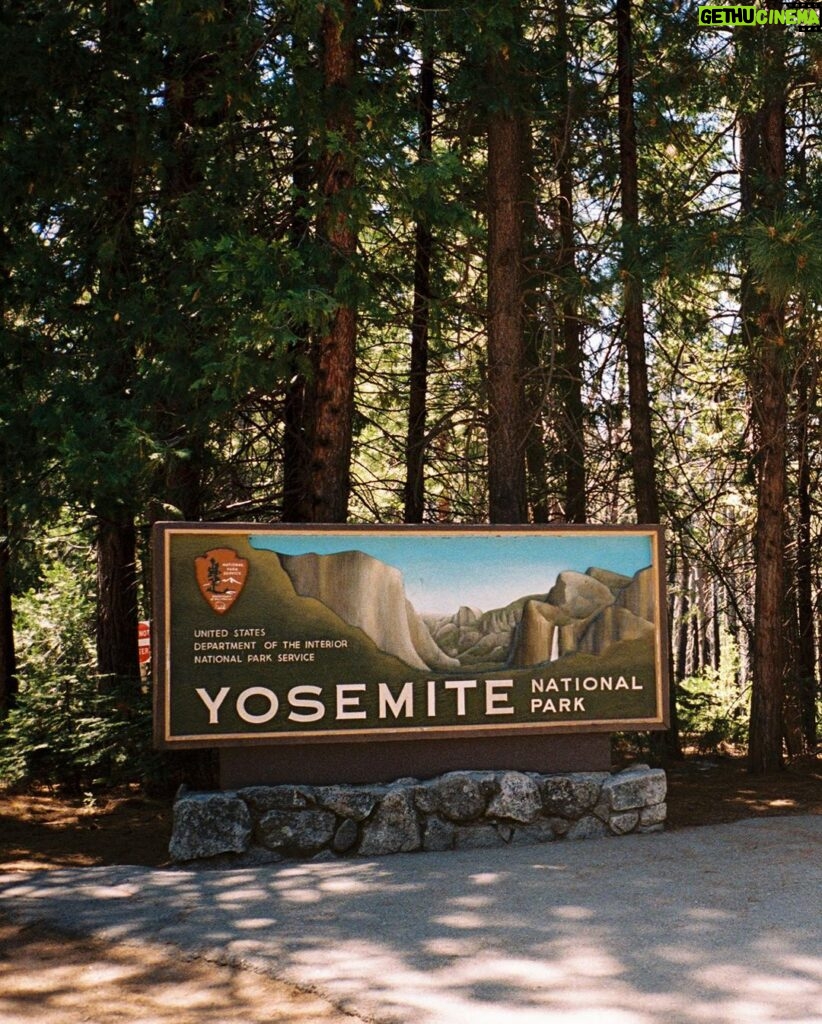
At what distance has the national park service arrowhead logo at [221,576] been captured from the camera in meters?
8.16

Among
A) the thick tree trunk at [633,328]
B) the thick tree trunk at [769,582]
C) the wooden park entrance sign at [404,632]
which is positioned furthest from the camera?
the thick tree trunk at [633,328]

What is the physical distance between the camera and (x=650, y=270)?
10.1 meters

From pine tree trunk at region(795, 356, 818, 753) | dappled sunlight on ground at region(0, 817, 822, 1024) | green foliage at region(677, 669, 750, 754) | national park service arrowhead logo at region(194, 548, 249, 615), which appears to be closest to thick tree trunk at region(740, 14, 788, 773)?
pine tree trunk at region(795, 356, 818, 753)

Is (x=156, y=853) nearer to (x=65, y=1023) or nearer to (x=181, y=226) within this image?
(x=65, y=1023)

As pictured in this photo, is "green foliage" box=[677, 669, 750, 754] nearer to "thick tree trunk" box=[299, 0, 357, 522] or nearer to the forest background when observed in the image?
the forest background

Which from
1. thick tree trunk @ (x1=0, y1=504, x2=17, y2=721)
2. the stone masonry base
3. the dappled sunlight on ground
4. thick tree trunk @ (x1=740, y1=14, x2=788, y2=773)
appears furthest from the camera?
thick tree trunk @ (x1=0, y1=504, x2=17, y2=721)

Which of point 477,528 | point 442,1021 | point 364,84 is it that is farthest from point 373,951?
point 364,84

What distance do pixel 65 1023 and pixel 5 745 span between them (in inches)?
323

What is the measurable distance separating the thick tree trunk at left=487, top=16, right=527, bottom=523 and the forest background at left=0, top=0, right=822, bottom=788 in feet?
0.10

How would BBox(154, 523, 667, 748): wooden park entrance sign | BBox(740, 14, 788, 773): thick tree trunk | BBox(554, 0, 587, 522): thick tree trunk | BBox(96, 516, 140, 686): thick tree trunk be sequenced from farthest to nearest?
BBox(96, 516, 140, 686): thick tree trunk < BBox(740, 14, 788, 773): thick tree trunk < BBox(554, 0, 587, 522): thick tree trunk < BBox(154, 523, 667, 748): wooden park entrance sign

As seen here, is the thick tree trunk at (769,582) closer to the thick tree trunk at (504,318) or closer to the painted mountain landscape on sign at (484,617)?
the thick tree trunk at (504,318)

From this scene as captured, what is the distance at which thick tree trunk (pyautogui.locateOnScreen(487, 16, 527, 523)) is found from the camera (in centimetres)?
1050

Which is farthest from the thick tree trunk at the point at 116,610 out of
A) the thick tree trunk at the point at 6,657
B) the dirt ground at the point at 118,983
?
the dirt ground at the point at 118,983

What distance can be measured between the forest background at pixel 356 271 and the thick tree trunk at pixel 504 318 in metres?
0.03
